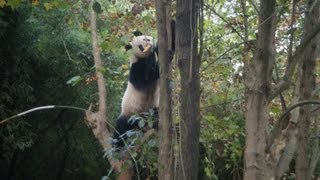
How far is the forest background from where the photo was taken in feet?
5.88

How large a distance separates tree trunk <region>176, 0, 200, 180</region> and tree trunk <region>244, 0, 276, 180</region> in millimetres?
200

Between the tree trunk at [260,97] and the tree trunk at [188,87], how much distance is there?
0.20m

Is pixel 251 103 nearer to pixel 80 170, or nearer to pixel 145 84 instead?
pixel 145 84

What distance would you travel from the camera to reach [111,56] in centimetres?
597

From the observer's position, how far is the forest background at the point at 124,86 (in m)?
1.79

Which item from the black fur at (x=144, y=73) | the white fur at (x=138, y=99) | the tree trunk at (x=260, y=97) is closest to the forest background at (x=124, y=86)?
the tree trunk at (x=260, y=97)

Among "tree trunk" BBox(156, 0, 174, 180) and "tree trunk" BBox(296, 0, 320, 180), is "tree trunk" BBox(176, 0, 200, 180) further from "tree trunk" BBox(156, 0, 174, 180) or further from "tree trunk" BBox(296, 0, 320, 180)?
"tree trunk" BBox(296, 0, 320, 180)

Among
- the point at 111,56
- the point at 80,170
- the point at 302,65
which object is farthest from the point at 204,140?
the point at 80,170

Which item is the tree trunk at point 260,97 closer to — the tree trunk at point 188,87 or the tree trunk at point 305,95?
the tree trunk at point 188,87

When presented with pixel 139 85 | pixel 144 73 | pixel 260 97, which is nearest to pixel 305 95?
pixel 260 97

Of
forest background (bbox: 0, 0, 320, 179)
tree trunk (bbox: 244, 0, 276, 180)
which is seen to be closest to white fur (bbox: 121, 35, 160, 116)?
forest background (bbox: 0, 0, 320, 179)

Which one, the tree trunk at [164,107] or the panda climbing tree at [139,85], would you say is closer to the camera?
the tree trunk at [164,107]

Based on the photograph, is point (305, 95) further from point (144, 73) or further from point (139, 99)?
point (139, 99)

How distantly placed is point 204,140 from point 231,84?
149 cm
